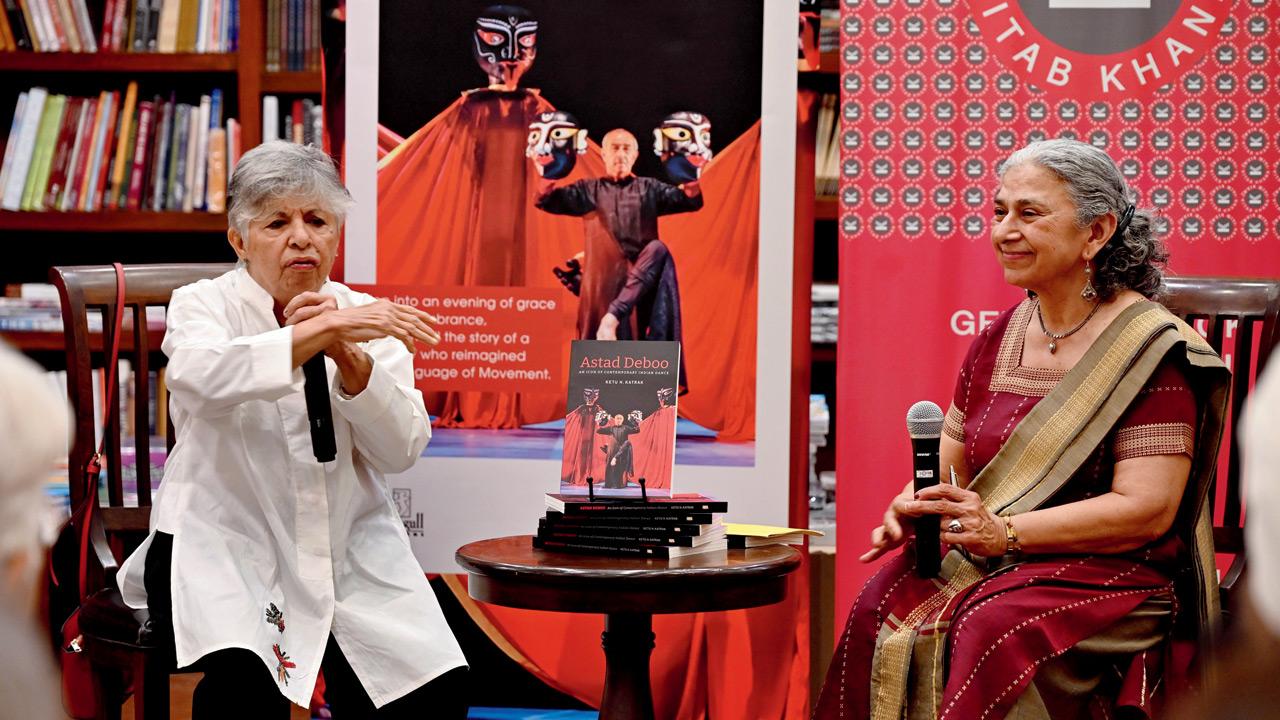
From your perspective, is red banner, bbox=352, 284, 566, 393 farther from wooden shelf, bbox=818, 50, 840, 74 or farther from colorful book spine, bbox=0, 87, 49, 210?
colorful book spine, bbox=0, 87, 49, 210

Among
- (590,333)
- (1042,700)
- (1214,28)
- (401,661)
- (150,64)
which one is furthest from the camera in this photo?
(150,64)

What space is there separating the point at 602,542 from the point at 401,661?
1.49ft

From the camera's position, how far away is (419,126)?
3.38 metres

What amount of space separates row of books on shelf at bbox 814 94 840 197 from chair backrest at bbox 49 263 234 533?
5.68 ft

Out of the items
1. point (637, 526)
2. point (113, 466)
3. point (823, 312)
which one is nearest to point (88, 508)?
point (113, 466)

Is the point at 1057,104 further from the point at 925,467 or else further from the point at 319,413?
the point at 319,413

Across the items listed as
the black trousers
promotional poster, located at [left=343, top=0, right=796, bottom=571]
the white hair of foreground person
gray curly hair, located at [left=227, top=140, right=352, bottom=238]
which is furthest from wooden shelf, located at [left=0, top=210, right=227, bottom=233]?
the white hair of foreground person

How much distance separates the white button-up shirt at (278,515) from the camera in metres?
2.48

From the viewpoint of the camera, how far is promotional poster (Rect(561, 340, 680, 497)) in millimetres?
2742

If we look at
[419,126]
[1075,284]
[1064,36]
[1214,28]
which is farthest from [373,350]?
[1214,28]

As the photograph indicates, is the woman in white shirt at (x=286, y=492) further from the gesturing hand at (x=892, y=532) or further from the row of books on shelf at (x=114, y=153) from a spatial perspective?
the row of books on shelf at (x=114, y=153)

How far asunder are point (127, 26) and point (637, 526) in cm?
259

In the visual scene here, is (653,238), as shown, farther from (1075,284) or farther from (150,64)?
(150,64)

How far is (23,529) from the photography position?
729mm
